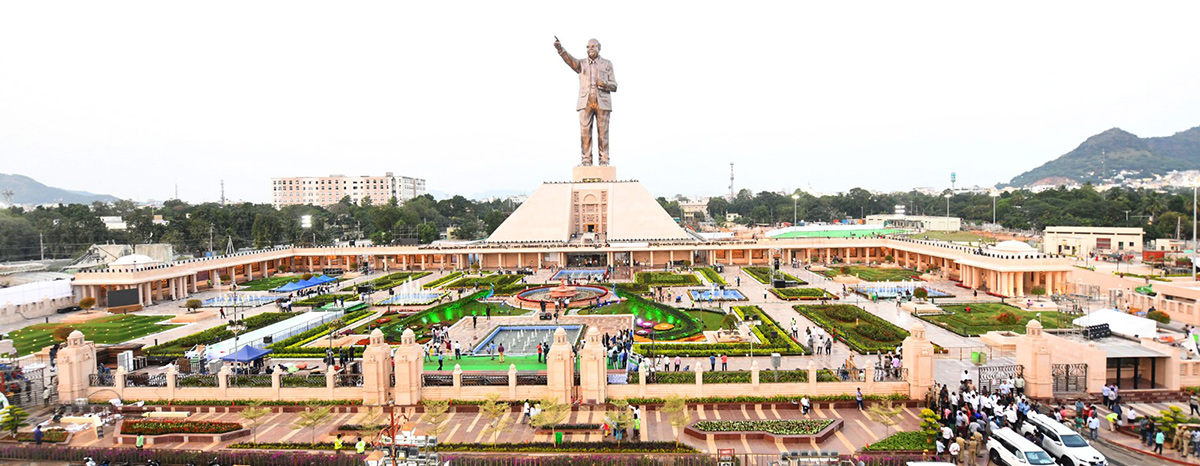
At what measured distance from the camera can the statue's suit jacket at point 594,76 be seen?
201ft

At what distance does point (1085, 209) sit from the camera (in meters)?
67.4

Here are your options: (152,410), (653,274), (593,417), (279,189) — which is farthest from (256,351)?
(279,189)

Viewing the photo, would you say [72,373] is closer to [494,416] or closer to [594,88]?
[494,416]

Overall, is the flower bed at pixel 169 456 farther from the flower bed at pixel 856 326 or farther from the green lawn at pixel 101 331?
the flower bed at pixel 856 326

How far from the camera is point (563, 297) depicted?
32.5m

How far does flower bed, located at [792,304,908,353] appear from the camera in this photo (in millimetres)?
22516

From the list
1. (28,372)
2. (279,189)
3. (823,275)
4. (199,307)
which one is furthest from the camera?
(279,189)

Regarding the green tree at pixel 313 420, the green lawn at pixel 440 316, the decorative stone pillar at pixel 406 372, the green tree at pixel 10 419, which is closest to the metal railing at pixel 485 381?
the decorative stone pillar at pixel 406 372

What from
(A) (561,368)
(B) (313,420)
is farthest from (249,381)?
(A) (561,368)

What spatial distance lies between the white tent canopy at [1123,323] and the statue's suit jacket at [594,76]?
46560 millimetres

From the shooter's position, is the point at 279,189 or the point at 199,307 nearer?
the point at 199,307

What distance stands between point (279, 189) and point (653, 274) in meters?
135

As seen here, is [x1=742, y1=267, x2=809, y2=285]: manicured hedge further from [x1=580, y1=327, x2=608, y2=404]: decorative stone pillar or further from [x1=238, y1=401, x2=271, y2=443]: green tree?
[x1=238, y1=401, x2=271, y2=443]: green tree

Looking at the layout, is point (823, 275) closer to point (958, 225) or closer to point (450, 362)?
point (450, 362)
